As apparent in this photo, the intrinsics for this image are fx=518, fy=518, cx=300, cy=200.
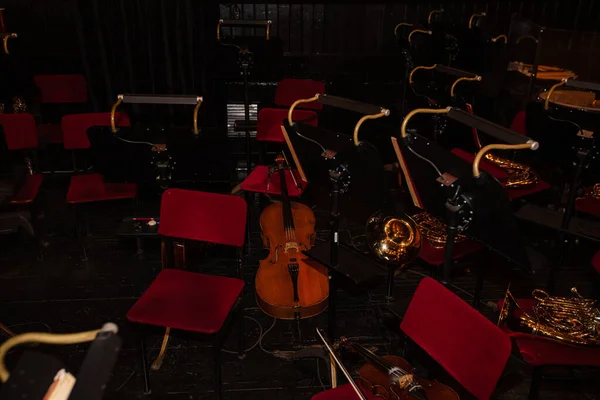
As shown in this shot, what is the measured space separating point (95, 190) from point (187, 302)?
6.88ft

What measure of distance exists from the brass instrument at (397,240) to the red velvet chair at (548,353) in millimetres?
850

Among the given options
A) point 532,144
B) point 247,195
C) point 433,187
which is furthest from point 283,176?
point 532,144

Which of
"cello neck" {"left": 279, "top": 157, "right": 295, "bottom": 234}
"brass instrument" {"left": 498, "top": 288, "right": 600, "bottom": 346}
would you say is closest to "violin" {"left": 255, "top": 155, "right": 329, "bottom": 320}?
"cello neck" {"left": 279, "top": 157, "right": 295, "bottom": 234}

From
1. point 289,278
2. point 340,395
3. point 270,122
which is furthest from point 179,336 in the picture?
point 270,122

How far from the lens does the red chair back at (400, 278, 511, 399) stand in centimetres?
227

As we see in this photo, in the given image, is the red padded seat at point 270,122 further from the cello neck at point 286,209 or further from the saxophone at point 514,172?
the saxophone at point 514,172

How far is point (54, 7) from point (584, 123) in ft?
20.3

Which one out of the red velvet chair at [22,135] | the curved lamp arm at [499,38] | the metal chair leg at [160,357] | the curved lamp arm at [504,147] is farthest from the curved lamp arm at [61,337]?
the curved lamp arm at [499,38]

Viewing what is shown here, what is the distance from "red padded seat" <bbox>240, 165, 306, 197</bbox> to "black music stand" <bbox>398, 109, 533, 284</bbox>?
180 centimetres

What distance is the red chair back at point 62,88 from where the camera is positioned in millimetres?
6215

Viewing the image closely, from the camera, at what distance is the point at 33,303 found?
4199 millimetres

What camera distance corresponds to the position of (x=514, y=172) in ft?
15.6

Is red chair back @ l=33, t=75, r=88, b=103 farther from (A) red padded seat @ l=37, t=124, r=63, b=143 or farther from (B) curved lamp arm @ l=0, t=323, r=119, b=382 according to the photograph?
(B) curved lamp arm @ l=0, t=323, r=119, b=382

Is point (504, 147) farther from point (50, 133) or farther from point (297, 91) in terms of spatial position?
point (50, 133)
